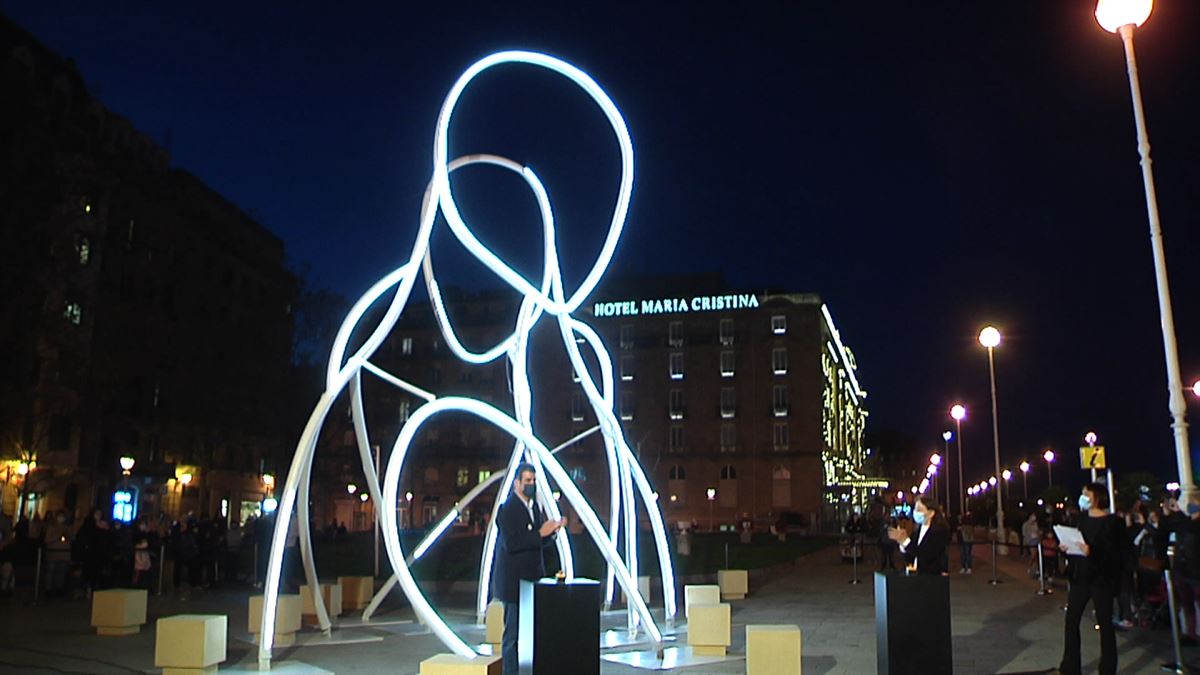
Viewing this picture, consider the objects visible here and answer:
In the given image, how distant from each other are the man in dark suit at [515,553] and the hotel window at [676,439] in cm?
7220

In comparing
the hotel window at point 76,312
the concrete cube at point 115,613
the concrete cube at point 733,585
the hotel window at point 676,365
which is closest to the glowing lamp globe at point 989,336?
the concrete cube at point 733,585

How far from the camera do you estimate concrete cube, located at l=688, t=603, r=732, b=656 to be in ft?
42.2

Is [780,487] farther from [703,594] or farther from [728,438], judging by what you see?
[703,594]

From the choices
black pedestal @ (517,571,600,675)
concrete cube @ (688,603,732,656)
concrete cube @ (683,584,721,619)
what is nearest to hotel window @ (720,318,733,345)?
concrete cube @ (683,584,721,619)

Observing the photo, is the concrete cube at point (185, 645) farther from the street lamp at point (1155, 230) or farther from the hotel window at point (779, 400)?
the hotel window at point (779, 400)

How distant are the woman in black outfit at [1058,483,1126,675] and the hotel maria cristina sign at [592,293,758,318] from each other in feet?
236

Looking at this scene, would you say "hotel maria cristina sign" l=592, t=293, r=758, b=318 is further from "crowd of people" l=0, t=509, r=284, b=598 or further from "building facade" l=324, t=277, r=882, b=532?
"crowd of people" l=0, t=509, r=284, b=598

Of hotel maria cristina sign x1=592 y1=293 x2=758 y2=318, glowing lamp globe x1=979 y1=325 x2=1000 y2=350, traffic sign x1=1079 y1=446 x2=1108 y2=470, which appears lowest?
traffic sign x1=1079 y1=446 x2=1108 y2=470

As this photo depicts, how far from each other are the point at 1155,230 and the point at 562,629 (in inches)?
345

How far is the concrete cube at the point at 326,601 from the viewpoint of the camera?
51.5 feet

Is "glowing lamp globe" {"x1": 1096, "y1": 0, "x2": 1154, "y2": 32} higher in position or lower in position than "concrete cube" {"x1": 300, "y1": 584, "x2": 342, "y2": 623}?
higher

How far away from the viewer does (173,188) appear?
42.1 meters

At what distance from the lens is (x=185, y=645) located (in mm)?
11195

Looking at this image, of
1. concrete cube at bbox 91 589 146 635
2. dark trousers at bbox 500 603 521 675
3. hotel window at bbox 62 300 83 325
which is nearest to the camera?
dark trousers at bbox 500 603 521 675
